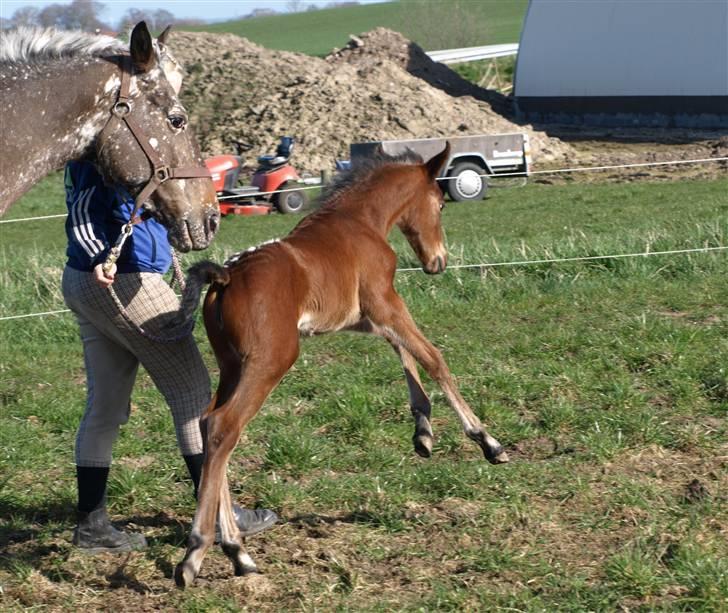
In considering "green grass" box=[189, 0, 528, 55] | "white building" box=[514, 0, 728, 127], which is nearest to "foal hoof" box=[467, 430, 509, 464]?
"white building" box=[514, 0, 728, 127]

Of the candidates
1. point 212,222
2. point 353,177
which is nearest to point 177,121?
point 212,222

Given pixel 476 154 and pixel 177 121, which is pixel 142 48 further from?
pixel 476 154

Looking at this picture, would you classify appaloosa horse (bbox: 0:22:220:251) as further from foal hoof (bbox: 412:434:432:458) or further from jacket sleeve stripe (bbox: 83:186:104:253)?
foal hoof (bbox: 412:434:432:458)

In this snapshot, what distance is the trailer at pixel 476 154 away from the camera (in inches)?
824

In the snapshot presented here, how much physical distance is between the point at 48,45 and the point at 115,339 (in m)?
1.21

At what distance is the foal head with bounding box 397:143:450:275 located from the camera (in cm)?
519

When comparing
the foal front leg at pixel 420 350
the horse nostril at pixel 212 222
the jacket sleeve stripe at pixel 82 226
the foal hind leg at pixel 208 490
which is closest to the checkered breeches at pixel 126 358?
the jacket sleeve stripe at pixel 82 226

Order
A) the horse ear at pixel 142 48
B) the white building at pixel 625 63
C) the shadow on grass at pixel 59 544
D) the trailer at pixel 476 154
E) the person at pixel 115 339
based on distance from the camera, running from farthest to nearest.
Result: the white building at pixel 625 63
the trailer at pixel 476 154
the shadow on grass at pixel 59 544
the person at pixel 115 339
the horse ear at pixel 142 48

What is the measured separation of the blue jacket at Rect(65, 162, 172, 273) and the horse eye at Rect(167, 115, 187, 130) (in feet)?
1.06

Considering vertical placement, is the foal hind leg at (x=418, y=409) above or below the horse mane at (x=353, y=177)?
below

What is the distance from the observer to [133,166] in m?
3.99

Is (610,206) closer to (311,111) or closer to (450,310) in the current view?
(450,310)

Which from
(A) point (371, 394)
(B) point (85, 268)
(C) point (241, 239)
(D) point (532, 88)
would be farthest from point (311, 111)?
(B) point (85, 268)

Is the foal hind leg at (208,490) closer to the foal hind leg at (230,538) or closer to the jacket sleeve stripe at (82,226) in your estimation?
the foal hind leg at (230,538)
